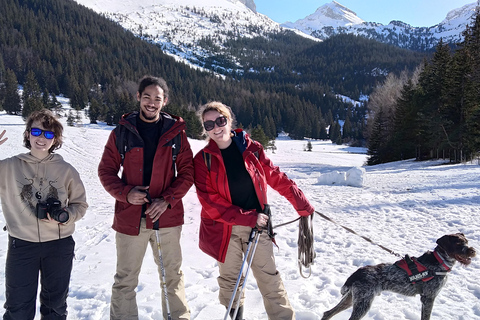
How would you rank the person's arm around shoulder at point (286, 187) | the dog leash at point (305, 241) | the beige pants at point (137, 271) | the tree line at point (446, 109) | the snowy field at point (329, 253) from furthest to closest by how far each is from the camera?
the tree line at point (446, 109) → the snowy field at point (329, 253) → the dog leash at point (305, 241) → the person's arm around shoulder at point (286, 187) → the beige pants at point (137, 271)

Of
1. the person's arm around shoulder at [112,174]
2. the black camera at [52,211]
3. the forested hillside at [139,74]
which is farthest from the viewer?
the forested hillside at [139,74]

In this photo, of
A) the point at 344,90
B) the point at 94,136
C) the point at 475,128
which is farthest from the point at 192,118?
the point at 344,90

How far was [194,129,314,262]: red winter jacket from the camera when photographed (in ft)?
7.84

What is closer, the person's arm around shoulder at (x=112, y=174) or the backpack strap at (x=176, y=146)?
the person's arm around shoulder at (x=112, y=174)

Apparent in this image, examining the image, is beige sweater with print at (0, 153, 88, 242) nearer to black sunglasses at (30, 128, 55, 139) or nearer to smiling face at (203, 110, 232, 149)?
black sunglasses at (30, 128, 55, 139)

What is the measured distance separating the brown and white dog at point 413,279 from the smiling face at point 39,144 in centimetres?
298

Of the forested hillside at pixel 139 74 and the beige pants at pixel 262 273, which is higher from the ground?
the forested hillside at pixel 139 74

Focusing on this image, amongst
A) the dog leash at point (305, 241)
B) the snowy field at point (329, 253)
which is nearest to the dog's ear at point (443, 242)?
the snowy field at point (329, 253)

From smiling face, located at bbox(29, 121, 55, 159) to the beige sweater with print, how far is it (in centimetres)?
5

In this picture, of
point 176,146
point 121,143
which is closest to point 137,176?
point 121,143

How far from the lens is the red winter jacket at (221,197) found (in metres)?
2.39

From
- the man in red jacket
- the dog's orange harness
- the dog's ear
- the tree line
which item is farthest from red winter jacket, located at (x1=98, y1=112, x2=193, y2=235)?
the tree line

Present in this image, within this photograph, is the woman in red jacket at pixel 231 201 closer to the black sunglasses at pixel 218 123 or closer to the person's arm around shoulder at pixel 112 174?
the black sunglasses at pixel 218 123

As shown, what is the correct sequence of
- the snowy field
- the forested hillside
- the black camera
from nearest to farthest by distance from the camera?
the black camera, the snowy field, the forested hillside
